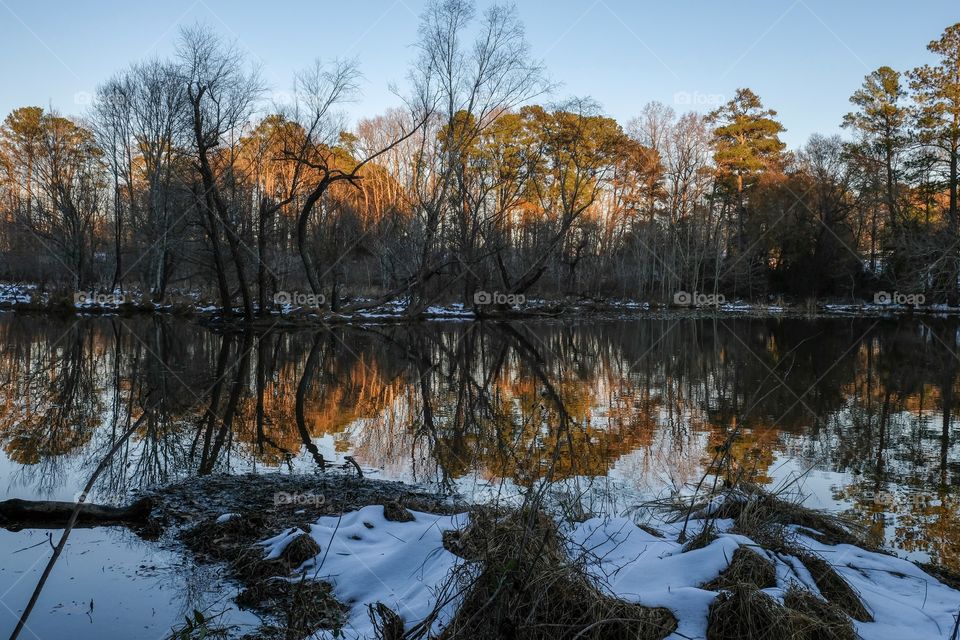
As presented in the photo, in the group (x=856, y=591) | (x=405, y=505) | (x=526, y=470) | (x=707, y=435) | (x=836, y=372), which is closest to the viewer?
(x=856, y=591)

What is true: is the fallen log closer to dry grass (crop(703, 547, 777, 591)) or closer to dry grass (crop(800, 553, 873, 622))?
dry grass (crop(703, 547, 777, 591))

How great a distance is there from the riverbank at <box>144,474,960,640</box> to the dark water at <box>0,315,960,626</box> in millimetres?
627

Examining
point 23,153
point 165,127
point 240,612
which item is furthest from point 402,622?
point 23,153

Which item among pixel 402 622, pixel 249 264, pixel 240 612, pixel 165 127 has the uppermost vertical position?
pixel 165 127

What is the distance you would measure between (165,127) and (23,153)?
17192 millimetres

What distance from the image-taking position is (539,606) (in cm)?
285

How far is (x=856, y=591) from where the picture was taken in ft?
11.4

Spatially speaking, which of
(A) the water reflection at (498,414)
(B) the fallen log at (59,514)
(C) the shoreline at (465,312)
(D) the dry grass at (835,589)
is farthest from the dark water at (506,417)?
(C) the shoreline at (465,312)

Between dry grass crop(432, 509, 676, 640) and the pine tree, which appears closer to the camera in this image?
dry grass crop(432, 509, 676, 640)

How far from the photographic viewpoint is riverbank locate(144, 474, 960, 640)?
2.84m

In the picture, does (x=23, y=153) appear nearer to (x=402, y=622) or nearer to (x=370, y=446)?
(x=370, y=446)

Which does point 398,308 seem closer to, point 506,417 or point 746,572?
point 506,417

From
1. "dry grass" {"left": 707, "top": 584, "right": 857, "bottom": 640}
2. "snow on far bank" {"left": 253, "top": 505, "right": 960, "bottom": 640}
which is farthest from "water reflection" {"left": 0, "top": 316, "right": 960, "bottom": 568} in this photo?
"dry grass" {"left": 707, "top": 584, "right": 857, "bottom": 640}

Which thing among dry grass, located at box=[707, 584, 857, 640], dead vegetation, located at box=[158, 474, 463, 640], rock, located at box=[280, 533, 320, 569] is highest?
dry grass, located at box=[707, 584, 857, 640]
